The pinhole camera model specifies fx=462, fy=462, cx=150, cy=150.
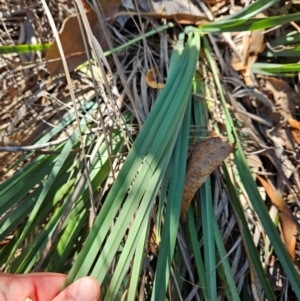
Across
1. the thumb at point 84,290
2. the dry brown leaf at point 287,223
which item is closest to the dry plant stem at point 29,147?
the thumb at point 84,290

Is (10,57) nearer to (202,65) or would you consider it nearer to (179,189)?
(202,65)

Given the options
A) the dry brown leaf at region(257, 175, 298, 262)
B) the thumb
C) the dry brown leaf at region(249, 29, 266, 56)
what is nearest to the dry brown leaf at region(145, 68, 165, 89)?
the dry brown leaf at region(249, 29, 266, 56)

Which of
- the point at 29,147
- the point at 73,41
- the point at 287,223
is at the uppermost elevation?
the point at 73,41

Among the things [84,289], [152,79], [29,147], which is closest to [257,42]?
[152,79]

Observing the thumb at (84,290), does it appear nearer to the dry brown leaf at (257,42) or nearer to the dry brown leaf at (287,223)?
the dry brown leaf at (287,223)

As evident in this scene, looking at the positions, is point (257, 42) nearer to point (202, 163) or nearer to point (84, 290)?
point (202, 163)

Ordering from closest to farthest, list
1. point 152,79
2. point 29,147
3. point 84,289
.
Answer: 1. point 84,289
2. point 29,147
3. point 152,79

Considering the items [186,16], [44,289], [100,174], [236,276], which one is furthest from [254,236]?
[186,16]
